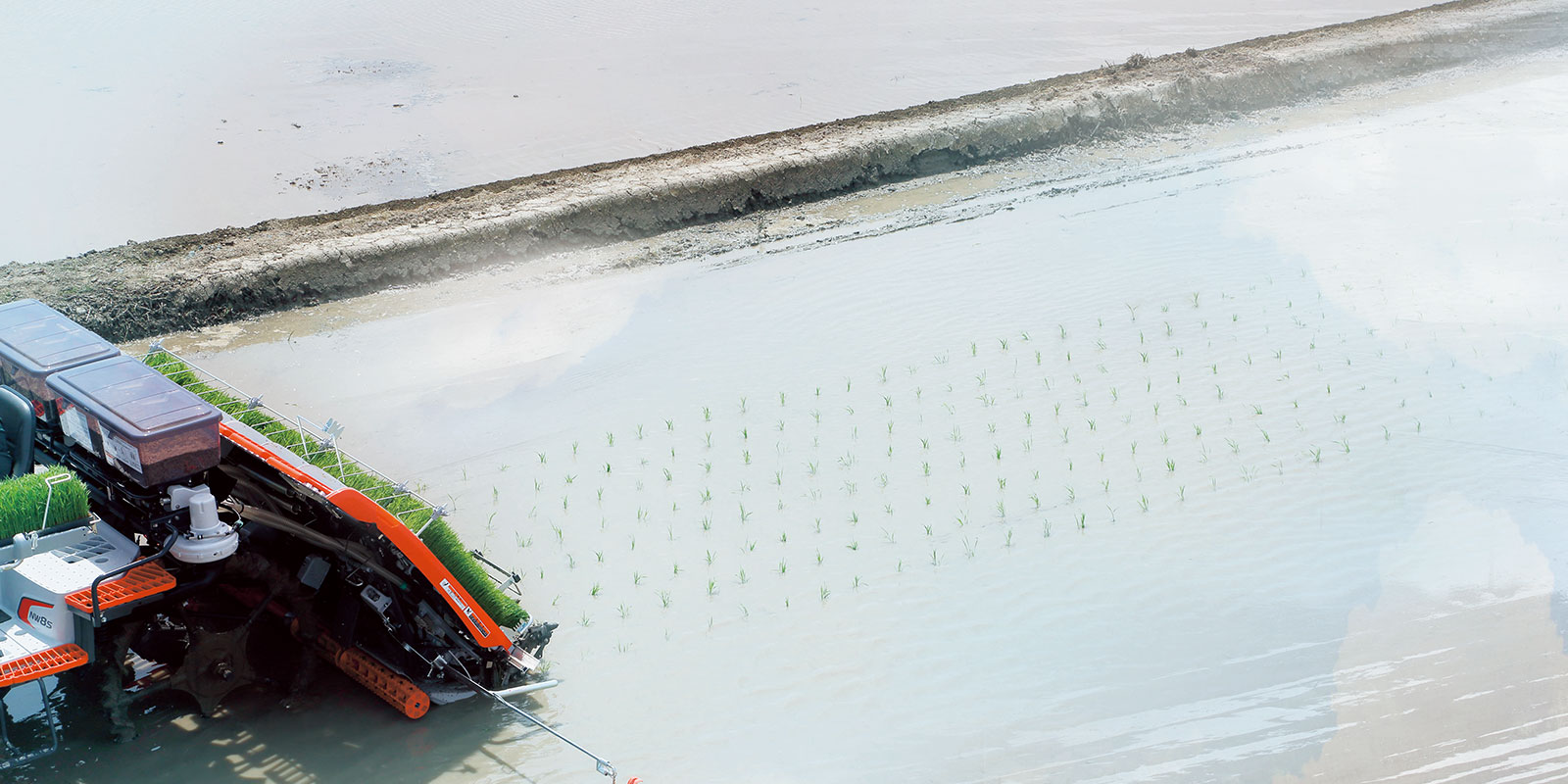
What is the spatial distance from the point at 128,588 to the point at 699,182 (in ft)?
29.1

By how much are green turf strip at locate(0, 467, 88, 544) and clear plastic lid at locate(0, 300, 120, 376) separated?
0.67 m

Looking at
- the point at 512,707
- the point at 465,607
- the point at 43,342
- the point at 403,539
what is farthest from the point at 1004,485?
the point at 43,342

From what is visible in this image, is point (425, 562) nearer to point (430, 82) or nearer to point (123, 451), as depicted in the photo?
point (123, 451)

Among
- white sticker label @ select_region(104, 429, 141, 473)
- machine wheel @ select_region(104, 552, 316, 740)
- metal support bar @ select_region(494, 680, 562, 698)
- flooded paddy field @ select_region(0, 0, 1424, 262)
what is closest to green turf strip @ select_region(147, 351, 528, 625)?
metal support bar @ select_region(494, 680, 562, 698)

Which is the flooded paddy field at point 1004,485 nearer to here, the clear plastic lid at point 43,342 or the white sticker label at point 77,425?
the white sticker label at point 77,425

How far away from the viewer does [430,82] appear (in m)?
17.4

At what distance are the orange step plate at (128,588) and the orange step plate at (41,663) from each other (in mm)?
212

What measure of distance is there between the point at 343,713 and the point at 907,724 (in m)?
2.90

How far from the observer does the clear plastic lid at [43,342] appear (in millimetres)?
6246

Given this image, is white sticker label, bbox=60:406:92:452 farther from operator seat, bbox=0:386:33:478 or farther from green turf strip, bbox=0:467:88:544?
operator seat, bbox=0:386:33:478

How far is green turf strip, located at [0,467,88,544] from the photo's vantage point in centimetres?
566

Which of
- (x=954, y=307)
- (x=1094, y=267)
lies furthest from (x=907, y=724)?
(x=1094, y=267)

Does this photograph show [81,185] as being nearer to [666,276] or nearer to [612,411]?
[666,276]

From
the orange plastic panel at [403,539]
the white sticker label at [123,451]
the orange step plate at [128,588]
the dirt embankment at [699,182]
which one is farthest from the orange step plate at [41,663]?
the dirt embankment at [699,182]
